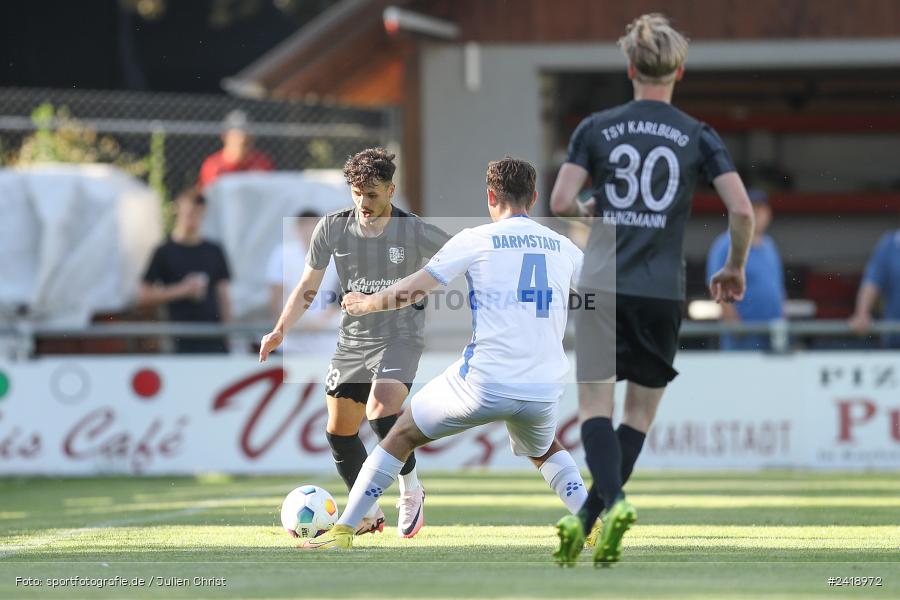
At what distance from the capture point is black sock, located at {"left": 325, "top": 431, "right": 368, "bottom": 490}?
8.23 metres

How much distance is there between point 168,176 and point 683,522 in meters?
10.8

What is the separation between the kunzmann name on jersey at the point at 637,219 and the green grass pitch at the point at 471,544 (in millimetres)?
1396

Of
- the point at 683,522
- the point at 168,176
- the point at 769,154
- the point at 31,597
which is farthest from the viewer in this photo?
the point at 769,154

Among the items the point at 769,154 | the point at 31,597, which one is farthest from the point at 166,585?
the point at 769,154

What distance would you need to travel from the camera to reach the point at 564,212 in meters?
6.78

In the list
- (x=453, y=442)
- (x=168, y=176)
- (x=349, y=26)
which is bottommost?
(x=453, y=442)

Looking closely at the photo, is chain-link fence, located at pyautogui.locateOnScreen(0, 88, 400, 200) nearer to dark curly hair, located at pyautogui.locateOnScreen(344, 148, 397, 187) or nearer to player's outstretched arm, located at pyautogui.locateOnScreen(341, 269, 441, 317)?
dark curly hair, located at pyautogui.locateOnScreen(344, 148, 397, 187)

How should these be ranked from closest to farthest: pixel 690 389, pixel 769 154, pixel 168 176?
1. pixel 690 389
2. pixel 168 176
3. pixel 769 154

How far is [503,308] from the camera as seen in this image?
22.3 ft

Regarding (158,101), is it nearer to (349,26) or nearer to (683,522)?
(349,26)

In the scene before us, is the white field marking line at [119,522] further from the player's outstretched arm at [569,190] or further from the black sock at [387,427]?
the player's outstretched arm at [569,190]

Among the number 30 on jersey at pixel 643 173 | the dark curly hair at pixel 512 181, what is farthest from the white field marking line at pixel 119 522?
the number 30 on jersey at pixel 643 173

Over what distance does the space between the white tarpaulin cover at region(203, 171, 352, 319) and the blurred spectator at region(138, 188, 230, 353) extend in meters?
1.19

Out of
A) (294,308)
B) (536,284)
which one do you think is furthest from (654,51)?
(294,308)
